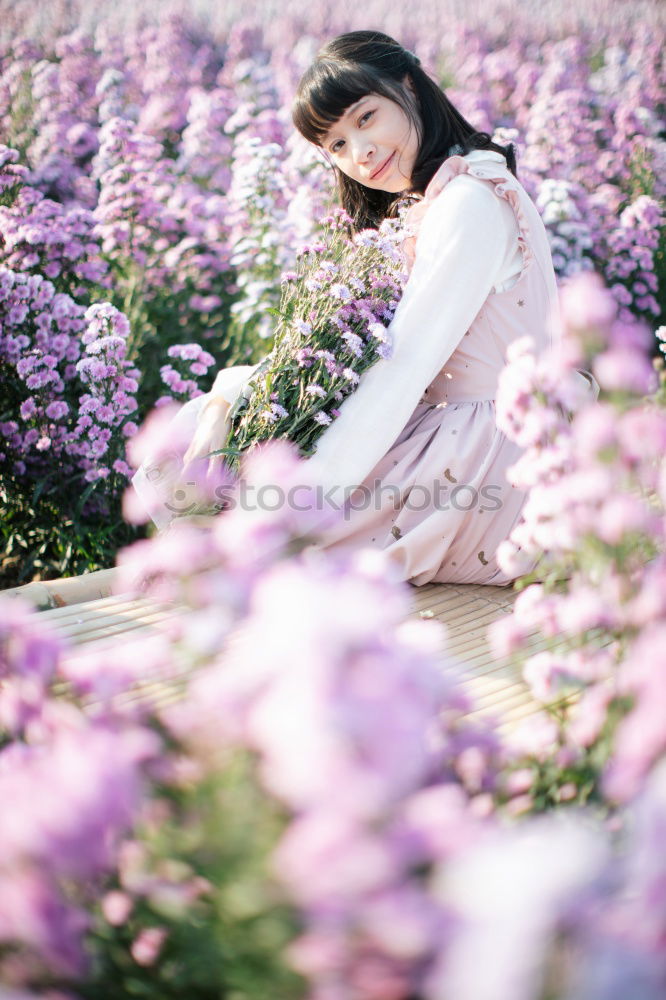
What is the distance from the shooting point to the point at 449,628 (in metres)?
1.55

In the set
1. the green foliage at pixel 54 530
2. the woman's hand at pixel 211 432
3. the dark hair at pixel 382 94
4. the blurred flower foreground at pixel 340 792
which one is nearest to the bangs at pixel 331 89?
the dark hair at pixel 382 94

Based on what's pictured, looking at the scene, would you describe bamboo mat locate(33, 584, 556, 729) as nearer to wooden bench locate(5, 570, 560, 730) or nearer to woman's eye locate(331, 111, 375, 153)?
wooden bench locate(5, 570, 560, 730)

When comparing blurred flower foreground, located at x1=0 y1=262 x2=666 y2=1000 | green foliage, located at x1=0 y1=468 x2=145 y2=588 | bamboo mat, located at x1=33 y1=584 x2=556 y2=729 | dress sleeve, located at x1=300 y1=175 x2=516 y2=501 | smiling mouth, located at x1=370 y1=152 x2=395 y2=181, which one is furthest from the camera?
green foliage, located at x1=0 y1=468 x2=145 y2=588

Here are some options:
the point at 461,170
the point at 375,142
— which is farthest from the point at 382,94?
the point at 461,170

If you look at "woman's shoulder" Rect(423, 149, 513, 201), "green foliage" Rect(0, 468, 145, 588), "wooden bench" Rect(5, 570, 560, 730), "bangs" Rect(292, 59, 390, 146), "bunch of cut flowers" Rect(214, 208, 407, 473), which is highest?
"bangs" Rect(292, 59, 390, 146)

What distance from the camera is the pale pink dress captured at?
161 cm

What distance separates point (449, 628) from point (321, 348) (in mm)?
660

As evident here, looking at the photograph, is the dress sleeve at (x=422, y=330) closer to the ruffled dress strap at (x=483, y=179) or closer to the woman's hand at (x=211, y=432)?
the ruffled dress strap at (x=483, y=179)

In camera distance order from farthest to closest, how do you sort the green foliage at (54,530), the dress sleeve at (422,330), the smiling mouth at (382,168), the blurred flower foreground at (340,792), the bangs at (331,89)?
the green foliage at (54,530) < the smiling mouth at (382,168) < the bangs at (331,89) < the dress sleeve at (422,330) < the blurred flower foreground at (340,792)

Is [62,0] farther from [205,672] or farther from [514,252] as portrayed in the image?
[205,672]

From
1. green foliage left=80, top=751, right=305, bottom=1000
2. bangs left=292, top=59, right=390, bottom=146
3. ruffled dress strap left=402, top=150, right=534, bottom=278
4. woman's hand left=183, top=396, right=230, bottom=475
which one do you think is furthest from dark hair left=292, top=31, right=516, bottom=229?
green foliage left=80, top=751, right=305, bottom=1000

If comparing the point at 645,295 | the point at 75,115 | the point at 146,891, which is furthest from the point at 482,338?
the point at 75,115

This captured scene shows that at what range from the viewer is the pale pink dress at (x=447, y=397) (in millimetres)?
1607
